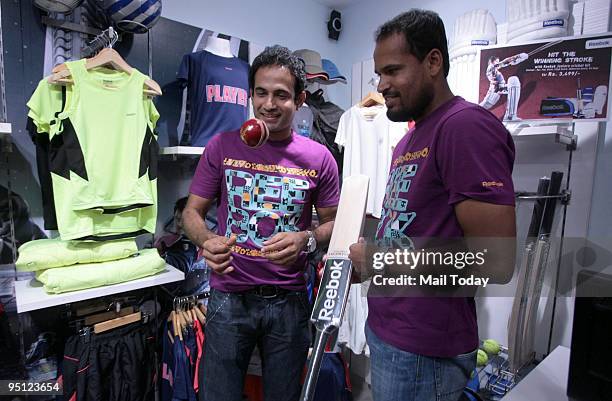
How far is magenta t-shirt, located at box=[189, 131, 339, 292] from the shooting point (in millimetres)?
1092

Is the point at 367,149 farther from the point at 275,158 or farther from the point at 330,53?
the point at 330,53

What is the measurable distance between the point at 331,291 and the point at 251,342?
1.51ft

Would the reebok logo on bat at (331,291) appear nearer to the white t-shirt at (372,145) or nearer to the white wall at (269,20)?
the white t-shirt at (372,145)

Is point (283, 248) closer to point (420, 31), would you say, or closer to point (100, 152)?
point (420, 31)

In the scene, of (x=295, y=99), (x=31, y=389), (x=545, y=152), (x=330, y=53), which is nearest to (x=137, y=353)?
(x=31, y=389)

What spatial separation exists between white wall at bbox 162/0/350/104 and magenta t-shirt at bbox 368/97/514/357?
1.65 meters

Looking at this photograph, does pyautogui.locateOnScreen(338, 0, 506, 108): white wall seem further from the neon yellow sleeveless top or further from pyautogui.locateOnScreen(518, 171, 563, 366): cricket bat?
the neon yellow sleeveless top

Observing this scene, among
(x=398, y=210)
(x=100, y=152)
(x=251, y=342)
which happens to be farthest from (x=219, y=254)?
(x=100, y=152)

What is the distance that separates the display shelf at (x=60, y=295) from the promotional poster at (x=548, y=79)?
1537 millimetres

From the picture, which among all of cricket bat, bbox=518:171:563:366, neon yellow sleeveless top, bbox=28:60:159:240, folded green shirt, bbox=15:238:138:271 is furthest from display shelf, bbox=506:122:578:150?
folded green shirt, bbox=15:238:138:271

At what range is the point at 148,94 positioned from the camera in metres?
1.54

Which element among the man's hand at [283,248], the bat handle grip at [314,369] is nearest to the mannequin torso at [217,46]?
the man's hand at [283,248]

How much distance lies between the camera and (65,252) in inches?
50.1

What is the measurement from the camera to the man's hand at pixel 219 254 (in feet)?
3.26
